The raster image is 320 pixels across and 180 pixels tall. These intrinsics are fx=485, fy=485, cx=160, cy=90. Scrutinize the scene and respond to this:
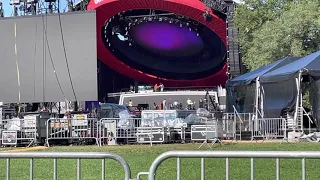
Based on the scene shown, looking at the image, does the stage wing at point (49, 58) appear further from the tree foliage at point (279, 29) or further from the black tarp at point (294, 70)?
the black tarp at point (294, 70)

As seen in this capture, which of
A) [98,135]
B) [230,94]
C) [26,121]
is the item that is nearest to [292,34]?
[230,94]

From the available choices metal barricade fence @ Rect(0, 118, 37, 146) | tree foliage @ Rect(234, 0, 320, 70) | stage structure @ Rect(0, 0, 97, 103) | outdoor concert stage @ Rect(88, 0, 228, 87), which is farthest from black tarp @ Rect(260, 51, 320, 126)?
outdoor concert stage @ Rect(88, 0, 228, 87)

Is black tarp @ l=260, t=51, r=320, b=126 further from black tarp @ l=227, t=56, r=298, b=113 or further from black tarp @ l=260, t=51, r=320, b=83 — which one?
black tarp @ l=227, t=56, r=298, b=113

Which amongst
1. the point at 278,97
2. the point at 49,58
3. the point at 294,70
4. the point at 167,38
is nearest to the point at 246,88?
the point at 278,97

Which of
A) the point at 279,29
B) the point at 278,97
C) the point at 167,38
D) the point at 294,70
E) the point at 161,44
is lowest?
the point at 278,97

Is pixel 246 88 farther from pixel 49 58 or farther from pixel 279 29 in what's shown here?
pixel 49 58

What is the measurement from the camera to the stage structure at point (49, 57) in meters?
38.6

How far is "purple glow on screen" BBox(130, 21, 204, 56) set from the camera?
188 feet

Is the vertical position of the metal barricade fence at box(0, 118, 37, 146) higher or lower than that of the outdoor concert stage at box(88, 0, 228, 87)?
lower

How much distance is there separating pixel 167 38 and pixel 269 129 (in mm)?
41416

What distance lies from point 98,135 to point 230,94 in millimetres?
10521

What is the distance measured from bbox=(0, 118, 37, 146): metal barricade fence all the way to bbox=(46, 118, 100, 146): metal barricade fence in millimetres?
705

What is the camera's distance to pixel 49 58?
3981cm

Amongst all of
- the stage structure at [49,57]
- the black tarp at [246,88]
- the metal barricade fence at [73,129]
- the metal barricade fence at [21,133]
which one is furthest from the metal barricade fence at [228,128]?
the stage structure at [49,57]
